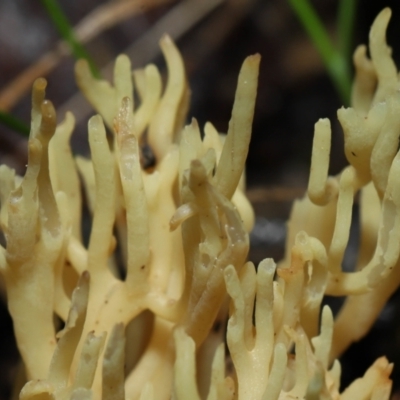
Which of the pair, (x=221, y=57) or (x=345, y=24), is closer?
(x=345, y=24)

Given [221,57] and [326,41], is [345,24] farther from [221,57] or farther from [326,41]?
[221,57]

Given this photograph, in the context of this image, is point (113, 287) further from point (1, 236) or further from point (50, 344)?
point (1, 236)

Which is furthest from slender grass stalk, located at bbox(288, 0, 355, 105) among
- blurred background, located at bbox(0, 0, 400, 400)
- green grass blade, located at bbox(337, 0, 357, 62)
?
blurred background, located at bbox(0, 0, 400, 400)

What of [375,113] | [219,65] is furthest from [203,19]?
[375,113]

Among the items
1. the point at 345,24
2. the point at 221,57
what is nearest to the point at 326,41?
the point at 345,24

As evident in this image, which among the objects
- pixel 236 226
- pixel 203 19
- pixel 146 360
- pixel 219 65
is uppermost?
pixel 203 19

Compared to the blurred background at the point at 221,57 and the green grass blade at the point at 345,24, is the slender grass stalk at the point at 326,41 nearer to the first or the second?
the green grass blade at the point at 345,24
